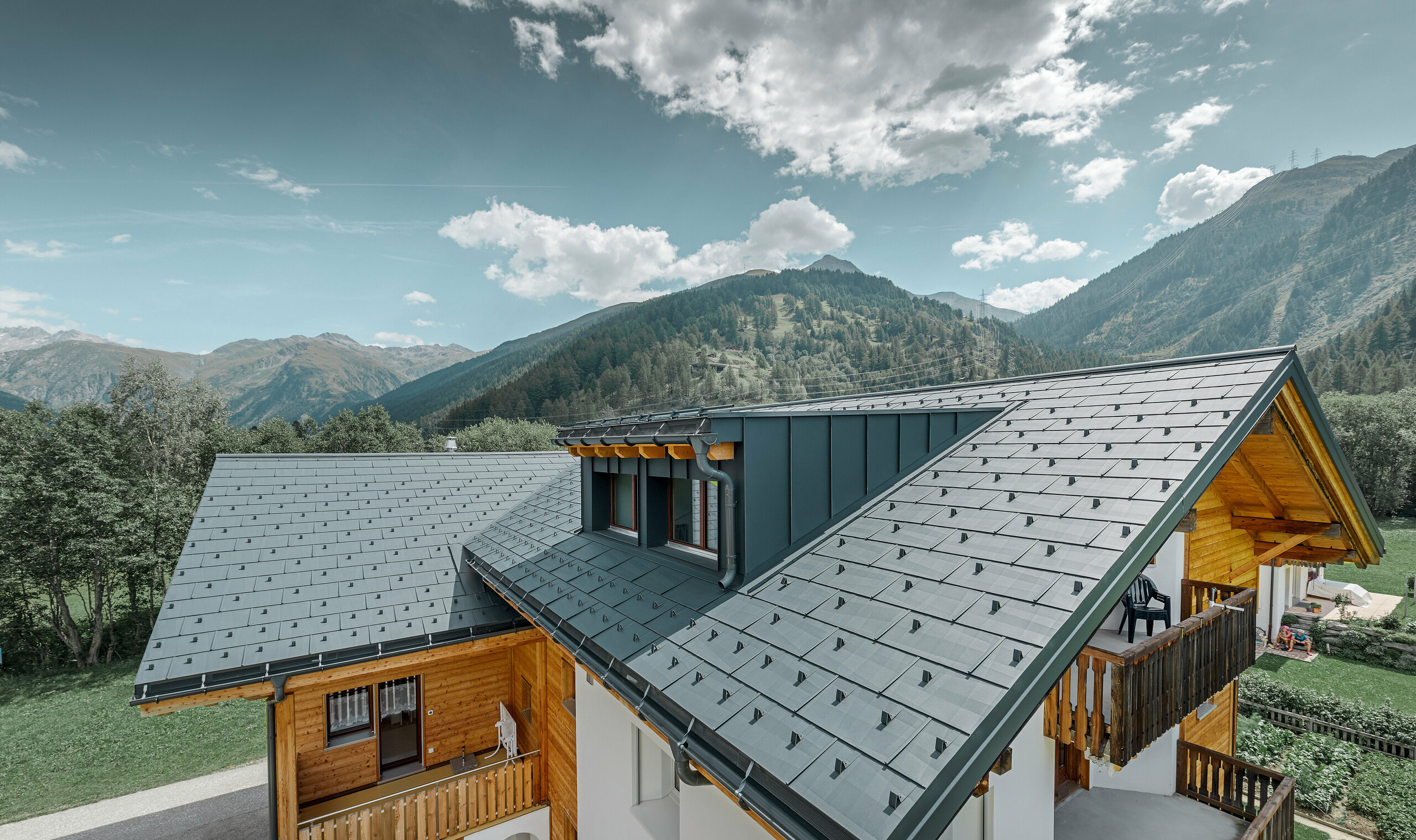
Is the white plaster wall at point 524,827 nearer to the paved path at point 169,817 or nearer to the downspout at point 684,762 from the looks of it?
the paved path at point 169,817

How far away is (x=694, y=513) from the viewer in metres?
6.23

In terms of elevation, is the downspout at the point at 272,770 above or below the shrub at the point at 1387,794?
above

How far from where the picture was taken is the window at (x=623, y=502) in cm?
741

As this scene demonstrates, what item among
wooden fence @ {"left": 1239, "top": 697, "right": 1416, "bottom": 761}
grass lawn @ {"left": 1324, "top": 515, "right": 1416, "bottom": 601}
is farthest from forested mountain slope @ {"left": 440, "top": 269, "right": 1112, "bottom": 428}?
wooden fence @ {"left": 1239, "top": 697, "right": 1416, "bottom": 761}

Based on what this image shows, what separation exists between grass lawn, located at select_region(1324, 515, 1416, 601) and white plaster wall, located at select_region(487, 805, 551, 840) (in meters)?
37.9

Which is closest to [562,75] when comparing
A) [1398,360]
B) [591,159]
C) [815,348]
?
[591,159]

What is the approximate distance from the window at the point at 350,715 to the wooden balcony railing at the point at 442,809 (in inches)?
60.8

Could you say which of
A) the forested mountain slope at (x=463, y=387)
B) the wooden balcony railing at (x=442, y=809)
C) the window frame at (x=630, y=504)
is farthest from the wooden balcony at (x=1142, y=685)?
the forested mountain slope at (x=463, y=387)

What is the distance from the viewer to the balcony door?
30.7 feet

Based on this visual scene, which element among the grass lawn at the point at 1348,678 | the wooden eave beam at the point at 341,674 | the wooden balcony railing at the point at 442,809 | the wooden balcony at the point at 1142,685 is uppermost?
the wooden balcony at the point at 1142,685

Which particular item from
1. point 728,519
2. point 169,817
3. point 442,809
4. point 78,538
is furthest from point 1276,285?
point 78,538

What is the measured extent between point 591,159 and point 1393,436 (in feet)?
218

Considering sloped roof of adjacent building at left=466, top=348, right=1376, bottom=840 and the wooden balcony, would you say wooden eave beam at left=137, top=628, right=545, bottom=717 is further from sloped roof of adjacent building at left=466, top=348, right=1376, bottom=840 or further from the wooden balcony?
the wooden balcony

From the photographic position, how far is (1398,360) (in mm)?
61344
